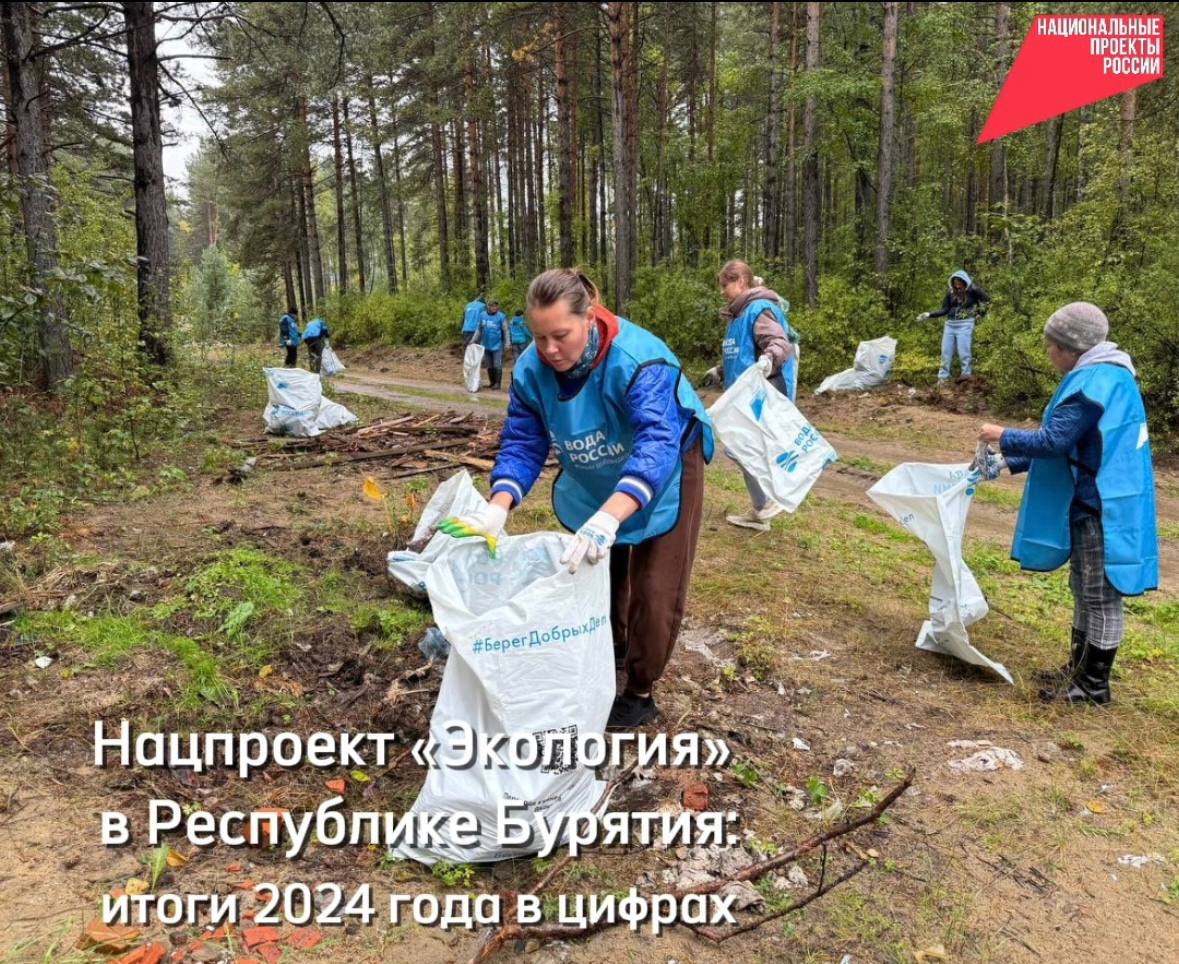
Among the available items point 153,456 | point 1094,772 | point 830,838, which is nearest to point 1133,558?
point 1094,772

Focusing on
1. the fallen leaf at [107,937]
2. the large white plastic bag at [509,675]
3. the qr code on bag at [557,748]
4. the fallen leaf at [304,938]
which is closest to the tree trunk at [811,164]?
the large white plastic bag at [509,675]

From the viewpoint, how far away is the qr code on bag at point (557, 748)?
236cm

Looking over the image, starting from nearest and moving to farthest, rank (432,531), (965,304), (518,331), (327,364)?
(432,531) → (965,304) → (518,331) → (327,364)

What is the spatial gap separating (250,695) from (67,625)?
1138 mm

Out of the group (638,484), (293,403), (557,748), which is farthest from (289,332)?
(557,748)

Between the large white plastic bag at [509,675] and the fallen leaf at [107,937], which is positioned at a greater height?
the large white plastic bag at [509,675]

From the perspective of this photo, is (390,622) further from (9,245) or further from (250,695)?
(9,245)

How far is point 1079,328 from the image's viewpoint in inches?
131

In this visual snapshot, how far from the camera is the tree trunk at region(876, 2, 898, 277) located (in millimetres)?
13547

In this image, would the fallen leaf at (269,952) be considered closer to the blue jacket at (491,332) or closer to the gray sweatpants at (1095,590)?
the gray sweatpants at (1095,590)

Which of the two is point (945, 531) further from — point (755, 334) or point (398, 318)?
point (398, 318)

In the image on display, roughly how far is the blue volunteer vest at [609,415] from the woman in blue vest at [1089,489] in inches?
62.9

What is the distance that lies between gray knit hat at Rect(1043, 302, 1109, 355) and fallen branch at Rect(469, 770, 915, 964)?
2.03 metres

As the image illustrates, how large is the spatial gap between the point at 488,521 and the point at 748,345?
11.9ft
